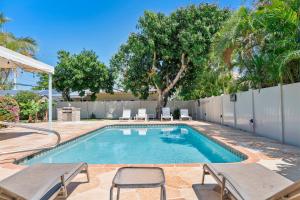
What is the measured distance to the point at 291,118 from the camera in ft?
28.1

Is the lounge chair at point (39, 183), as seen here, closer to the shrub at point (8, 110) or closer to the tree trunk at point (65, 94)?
the shrub at point (8, 110)

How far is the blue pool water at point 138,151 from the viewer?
8539 mm

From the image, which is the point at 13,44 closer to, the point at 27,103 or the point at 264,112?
the point at 27,103

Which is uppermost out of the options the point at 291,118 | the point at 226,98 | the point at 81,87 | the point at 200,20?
the point at 200,20

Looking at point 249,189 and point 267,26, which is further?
point 267,26

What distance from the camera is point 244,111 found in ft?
41.8

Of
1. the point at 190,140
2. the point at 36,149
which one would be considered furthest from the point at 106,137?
the point at 36,149

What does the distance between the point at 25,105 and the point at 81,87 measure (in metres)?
5.67

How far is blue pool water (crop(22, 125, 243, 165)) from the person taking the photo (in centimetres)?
854

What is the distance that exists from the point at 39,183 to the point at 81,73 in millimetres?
20995

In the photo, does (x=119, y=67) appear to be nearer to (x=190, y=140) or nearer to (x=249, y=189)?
(x=190, y=140)

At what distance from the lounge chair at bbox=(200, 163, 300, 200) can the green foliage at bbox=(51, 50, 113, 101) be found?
20.9 m

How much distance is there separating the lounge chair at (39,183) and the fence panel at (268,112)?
7535 mm

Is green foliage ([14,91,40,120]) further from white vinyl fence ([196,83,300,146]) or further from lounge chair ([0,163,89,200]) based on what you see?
lounge chair ([0,163,89,200])
